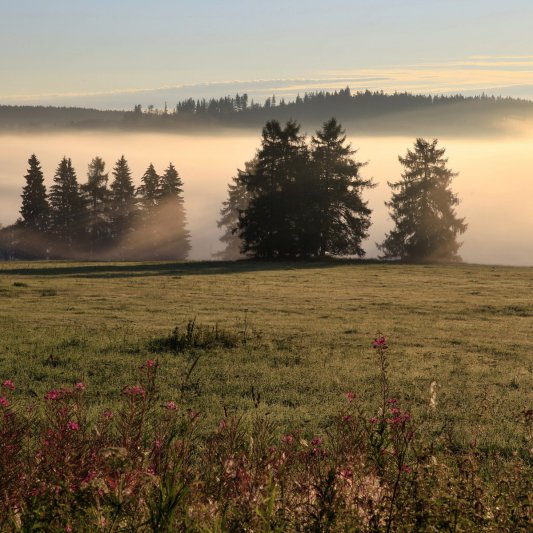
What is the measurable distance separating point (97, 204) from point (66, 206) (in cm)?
438

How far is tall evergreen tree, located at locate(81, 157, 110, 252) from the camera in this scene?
8700 cm

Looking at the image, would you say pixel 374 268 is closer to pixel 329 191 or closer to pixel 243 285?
pixel 329 191

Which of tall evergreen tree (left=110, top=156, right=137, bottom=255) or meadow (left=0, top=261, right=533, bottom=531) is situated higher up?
meadow (left=0, top=261, right=533, bottom=531)

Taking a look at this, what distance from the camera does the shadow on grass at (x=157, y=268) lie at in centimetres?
4366

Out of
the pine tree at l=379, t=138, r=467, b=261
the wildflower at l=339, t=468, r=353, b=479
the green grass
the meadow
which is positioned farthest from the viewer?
the pine tree at l=379, t=138, r=467, b=261

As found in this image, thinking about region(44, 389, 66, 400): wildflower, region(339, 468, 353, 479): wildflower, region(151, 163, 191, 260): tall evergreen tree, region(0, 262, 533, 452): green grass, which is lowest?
region(151, 163, 191, 260): tall evergreen tree

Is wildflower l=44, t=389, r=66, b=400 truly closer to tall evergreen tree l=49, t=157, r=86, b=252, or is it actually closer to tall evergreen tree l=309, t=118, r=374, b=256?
tall evergreen tree l=309, t=118, r=374, b=256

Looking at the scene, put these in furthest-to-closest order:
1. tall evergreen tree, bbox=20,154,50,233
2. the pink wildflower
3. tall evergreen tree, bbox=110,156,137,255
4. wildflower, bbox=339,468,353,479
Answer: tall evergreen tree, bbox=110,156,137,255, tall evergreen tree, bbox=20,154,50,233, wildflower, bbox=339,468,353,479, the pink wildflower

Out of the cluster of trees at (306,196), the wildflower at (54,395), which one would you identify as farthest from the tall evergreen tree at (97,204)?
the wildflower at (54,395)

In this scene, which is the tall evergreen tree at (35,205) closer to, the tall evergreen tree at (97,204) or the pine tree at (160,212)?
the tall evergreen tree at (97,204)

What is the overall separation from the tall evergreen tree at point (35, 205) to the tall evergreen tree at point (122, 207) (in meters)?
8.35

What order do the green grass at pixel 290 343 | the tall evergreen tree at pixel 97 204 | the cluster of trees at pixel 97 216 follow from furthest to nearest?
the tall evergreen tree at pixel 97 204
the cluster of trees at pixel 97 216
the green grass at pixel 290 343

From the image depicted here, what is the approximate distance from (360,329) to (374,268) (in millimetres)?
28726

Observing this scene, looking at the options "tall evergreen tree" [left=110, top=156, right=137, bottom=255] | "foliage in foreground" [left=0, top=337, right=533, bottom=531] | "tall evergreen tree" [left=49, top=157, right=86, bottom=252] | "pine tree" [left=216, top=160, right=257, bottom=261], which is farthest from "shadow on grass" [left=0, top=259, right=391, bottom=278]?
"foliage in foreground" [left=0, top=337, right=533, bottom=531]
